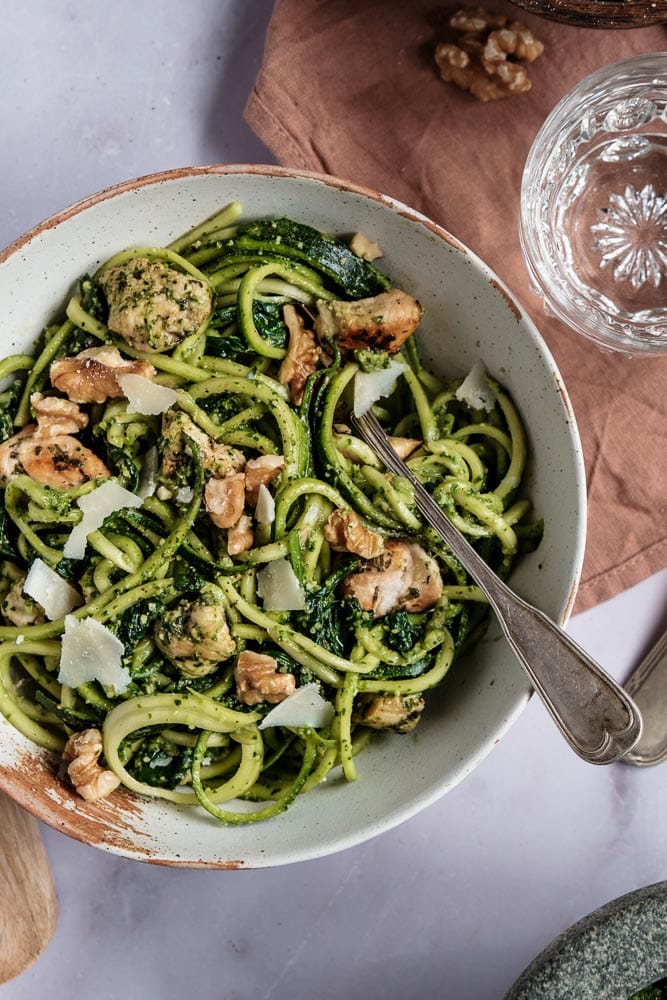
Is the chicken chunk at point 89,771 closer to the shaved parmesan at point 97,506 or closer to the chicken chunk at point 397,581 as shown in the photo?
the shaved parmesan at point 97,506

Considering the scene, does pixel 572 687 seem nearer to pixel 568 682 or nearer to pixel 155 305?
pixel 568 682

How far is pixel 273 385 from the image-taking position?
261cm

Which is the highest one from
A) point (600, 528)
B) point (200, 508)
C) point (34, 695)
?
point (200, 508)

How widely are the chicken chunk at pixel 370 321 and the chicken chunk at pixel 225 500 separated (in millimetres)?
477

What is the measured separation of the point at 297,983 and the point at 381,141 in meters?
2.67

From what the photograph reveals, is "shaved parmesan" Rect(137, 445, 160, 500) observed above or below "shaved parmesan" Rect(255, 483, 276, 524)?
above

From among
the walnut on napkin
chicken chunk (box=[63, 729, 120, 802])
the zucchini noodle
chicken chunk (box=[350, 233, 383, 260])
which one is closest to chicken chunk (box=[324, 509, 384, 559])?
the zucchini noodle

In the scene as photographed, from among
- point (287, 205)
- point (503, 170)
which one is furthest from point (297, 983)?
point (503, 170)

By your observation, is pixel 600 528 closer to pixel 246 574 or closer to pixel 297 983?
pixel 246 574

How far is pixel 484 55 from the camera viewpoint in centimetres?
289

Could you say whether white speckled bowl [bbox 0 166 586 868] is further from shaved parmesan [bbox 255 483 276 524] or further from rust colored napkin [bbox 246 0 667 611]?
shaved parmesan [bbox 255 483 276 524]

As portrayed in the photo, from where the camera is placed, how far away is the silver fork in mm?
2396

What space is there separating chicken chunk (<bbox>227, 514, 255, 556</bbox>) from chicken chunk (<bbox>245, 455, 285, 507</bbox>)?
2.7 inches

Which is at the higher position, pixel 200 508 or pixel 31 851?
pixel 200 508
